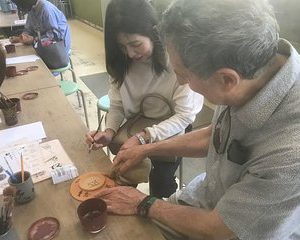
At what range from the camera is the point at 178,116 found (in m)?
1.50

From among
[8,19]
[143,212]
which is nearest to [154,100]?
[143,212]

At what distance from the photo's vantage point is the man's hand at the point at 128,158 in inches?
45.1

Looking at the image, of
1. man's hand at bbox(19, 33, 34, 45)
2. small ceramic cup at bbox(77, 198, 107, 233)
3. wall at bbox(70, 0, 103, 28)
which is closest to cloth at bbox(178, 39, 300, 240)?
small ceramic cup at bbox(77, 198, 107, 233)

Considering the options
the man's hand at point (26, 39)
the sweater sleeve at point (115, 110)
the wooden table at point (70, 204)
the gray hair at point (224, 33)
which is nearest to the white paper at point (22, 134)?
the wooden table at point (70, 204)

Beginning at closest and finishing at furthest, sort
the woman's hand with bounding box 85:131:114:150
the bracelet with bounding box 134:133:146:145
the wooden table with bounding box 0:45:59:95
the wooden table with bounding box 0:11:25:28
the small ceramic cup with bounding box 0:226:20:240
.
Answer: the small ceramic cup with bounding box 0:226:20:240, the woman's hand with bounding box 85:131:114:150, the bracelet with bounding box 134:133:146:145, the wooden table with bounding box 0:45:59:95, the wooden table with bounding box 0:11:25:28

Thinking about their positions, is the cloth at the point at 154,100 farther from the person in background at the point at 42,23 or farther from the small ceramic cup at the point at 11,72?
the person in background at the point at 42,23

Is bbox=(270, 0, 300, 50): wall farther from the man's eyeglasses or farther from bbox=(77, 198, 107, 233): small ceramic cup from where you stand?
bbox=(77, 198, 107, 233): small ceramic cup

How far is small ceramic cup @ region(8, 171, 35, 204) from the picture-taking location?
977 millimetres

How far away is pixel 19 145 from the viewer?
132 cm

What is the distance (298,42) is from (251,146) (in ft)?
5.72

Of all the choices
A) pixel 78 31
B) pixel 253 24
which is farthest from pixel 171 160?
pixel 78 31

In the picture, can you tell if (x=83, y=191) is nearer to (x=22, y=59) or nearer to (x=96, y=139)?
(x=96, y=139)

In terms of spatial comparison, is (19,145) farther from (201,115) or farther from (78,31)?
(78,31)

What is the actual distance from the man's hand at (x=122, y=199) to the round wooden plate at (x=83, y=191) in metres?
0.03
